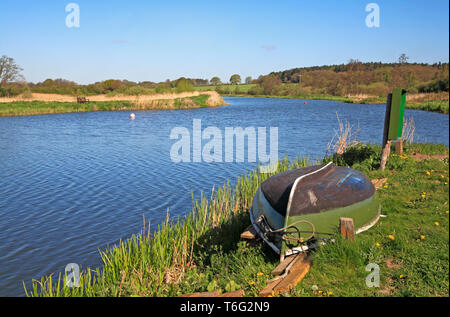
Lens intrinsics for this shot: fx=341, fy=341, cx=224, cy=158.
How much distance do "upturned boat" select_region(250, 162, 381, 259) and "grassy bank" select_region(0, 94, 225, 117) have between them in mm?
41109

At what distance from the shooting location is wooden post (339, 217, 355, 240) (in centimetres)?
546

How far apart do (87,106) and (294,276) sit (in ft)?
153

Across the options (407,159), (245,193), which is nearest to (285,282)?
(245,193)

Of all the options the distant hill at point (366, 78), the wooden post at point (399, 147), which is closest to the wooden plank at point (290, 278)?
the wooden post at point (399, 147)

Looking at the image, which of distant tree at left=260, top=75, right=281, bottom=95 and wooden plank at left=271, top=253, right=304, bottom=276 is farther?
distant tree at left=260, top=75, right=281, bottom=95

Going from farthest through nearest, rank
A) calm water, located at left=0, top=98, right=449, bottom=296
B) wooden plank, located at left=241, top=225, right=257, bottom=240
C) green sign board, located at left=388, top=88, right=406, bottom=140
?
green sign board, located at left=388, top=88, right=406, bottom=140
calm water, located at left=0, top=98, right=449, bottom=296
wooden plank, located at left=241, top=225, right=257, bottom=240

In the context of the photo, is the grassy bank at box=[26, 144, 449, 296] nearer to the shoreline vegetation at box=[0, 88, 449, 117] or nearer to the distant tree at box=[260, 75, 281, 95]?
the shoreline vegetation at box=[0, 88, 449, 117]

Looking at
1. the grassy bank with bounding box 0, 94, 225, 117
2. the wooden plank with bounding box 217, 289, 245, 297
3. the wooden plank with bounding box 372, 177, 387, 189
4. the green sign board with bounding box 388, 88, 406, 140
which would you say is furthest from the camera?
the grassy bank with bounding box 0, 94, 225, 117

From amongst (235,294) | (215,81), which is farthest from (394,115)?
(215,81)

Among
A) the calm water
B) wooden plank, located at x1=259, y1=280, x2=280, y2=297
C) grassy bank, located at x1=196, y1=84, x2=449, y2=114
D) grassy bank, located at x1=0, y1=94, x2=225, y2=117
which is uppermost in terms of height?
grassy bank, located at x1=196, y1=84, x2=449, y2=114

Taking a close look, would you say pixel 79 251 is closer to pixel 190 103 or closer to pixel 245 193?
pixel 245 193

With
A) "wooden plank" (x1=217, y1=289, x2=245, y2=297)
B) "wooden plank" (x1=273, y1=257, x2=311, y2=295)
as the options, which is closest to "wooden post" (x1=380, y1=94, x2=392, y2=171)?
"wooden plank" (x1=273, y1=257, x2=311, y2=295)

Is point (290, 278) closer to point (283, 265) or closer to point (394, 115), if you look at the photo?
point (283, 265)

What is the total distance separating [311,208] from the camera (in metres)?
5.84
